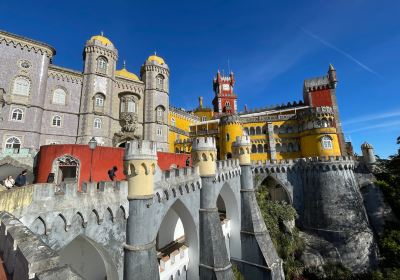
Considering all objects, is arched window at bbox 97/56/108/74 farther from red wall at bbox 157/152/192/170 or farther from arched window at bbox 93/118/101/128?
red wall at bbox 157/152/192/170

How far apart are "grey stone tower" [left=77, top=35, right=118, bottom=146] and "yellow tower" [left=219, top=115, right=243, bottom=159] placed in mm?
19761

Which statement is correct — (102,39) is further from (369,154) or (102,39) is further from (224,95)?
(369,154)

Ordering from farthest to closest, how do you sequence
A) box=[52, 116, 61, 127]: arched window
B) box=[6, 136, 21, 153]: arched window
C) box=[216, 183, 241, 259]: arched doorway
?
box=[52, 116, 61, 127]: arched window → box=[6, 136, 21, 153]: arched window → box=[216, 183, 241, 259]: arched doorway

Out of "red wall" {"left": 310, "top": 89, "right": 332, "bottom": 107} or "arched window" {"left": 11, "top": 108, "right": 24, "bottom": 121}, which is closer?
"arched window" {"left": 11, "top": 108, "right": 24, "bottom": 121}

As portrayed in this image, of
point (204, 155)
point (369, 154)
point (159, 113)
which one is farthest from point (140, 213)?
point (369, 154)

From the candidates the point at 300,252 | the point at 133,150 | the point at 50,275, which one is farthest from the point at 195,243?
the point at 300,252

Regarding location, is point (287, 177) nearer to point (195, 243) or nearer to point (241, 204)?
point (241, 204)

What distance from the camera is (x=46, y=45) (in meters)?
25.5

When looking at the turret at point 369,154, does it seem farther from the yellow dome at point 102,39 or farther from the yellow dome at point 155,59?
the yellow dome at point 102,39

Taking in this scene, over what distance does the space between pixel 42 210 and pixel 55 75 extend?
81.2ft

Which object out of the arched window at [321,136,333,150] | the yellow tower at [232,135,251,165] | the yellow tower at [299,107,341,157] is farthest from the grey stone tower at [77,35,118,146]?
the arched window at [321,136,333,150]

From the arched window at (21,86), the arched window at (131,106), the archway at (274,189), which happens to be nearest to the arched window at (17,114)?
the arched window at (21,86)

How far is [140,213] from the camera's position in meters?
10.1

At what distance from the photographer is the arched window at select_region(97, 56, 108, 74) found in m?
28.3
